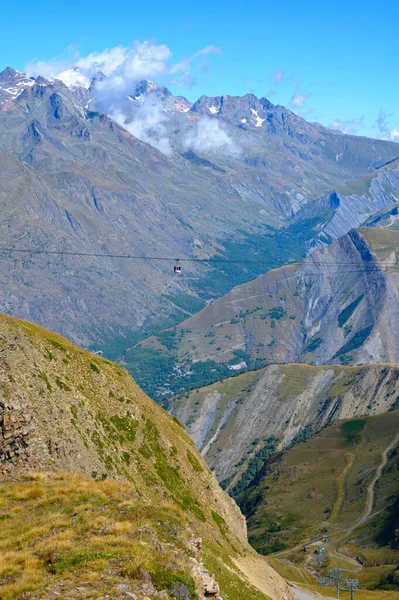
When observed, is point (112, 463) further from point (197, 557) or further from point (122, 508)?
point (197, 557)

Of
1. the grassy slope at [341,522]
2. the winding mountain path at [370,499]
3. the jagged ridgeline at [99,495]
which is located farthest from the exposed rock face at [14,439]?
the winding mountain path at [370,499]

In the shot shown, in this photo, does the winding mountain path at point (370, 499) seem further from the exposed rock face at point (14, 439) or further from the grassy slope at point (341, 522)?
the exposed rock face at point (14, 439)

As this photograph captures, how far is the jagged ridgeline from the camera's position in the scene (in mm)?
24250

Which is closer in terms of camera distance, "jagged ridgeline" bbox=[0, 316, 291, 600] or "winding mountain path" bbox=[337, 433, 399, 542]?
"jagged ridgeline" bbox=[0, 316, 291, 600]

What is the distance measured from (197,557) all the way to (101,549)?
188 inches

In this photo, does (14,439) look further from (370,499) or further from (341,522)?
(370,499)

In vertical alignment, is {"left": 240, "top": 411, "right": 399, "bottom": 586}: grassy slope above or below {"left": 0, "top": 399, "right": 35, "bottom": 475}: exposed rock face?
below

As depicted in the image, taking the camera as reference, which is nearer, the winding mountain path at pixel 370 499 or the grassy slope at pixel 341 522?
the grassy slope at pixel 341 522

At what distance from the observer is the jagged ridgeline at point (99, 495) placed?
24.2 m

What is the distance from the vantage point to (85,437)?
2239 inches

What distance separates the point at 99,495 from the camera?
34.2 metres

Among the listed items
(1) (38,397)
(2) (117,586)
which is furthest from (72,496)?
(1) (38,397)

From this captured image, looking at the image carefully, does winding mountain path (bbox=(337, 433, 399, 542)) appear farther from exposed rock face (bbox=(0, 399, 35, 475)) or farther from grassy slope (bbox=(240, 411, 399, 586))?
exposed rock face (bbox=(0, 399, 35, 475))

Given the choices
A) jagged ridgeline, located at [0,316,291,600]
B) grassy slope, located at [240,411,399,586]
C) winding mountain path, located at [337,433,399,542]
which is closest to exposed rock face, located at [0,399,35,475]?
jagged ridgeline, located at [0,316,291,600]
